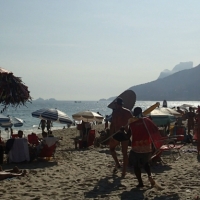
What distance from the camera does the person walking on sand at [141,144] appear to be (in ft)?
18.6

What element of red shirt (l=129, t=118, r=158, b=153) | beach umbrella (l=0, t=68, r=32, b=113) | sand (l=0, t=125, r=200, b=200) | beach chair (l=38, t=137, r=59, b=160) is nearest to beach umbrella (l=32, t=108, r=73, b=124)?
beach chair (l=38, t=137, r=59, b=160)

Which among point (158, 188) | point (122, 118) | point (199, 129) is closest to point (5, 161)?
point (122, 118)

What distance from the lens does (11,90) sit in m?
6.57

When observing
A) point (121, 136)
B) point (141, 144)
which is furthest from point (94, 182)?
point (141, 144)

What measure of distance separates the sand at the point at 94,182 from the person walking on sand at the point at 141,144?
36 cm

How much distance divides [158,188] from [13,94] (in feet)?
10.8

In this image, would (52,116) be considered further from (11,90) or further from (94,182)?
(94,182)

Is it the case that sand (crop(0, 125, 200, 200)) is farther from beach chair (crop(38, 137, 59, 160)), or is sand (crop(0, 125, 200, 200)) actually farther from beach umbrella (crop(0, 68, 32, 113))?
beach umbrella (crop(0, 68, 32, 113))

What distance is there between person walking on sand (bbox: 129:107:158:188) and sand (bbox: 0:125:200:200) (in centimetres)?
36

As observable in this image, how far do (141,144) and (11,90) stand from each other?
275cm

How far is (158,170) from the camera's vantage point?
752cm

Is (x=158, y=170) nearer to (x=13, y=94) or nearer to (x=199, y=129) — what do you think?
(x=199, y=129)

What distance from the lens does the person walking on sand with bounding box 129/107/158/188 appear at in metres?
5.68

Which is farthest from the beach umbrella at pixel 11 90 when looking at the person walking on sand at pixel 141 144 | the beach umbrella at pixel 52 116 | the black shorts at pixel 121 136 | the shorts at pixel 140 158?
the beach umbrella at pixel 52 116
